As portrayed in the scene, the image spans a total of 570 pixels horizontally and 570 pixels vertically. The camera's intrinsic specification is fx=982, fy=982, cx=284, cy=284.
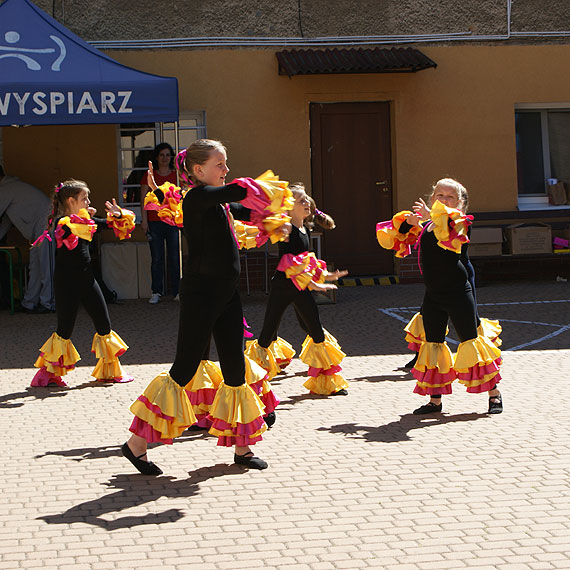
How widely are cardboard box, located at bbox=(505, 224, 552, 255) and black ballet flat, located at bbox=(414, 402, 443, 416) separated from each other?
902 cm

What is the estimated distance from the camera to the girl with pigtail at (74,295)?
8258mm

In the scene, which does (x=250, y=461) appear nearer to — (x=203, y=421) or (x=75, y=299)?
(x=203, y=421)

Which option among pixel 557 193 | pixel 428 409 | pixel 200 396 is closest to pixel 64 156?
pixel 557 193

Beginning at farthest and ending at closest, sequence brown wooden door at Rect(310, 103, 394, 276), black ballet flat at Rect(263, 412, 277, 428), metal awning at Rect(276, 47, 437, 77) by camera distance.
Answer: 1. brown wooden door at Rect(310, 103, 394, 276)
2. metal awning at Rect(276, 47, 437, 77)
3. black ballet flat at Rect(263, 412, 277, 428)

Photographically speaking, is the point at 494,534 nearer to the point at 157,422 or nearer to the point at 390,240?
the point at 157,422

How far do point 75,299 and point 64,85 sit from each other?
14.7ft

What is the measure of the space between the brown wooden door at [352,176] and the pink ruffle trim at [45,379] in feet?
26.1

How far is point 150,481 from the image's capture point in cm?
541

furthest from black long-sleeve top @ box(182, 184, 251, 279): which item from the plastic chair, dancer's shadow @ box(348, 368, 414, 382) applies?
the plastic chair

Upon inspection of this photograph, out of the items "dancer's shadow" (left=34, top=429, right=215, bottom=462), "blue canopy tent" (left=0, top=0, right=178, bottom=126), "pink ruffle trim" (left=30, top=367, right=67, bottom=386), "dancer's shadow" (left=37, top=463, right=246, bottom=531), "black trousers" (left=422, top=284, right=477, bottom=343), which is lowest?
"dancer's shadow" (left=37, top=463, right=246, bottom=531)

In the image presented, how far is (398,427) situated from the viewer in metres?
6.54

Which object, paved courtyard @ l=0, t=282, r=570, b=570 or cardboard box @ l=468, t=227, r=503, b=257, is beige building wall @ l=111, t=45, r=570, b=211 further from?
paved courtyard @ l=0, t=282, r=570, b=570

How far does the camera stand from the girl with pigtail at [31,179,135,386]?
8.26 meters

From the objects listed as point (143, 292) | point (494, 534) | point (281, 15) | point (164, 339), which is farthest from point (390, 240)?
point (281, 15)
